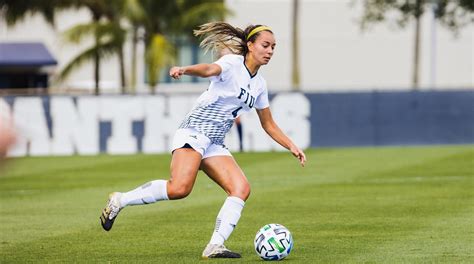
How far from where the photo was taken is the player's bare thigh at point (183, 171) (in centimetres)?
1114

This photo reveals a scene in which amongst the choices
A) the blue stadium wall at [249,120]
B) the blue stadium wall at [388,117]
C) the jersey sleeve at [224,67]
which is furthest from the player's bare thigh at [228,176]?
the blue stadium wall at [388,117]

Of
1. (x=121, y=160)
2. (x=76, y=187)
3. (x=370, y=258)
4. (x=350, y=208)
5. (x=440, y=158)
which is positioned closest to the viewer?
(x=370, y=258)

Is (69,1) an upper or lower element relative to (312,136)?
upper

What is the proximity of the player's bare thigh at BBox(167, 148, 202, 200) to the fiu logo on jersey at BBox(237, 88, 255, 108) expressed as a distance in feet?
2.05

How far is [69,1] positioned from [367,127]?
15.8m

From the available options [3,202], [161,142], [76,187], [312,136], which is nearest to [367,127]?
[312,136]

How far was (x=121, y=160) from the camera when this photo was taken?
3008 cm

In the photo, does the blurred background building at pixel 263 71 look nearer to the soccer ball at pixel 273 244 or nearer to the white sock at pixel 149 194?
the white sock at pixel 149 194

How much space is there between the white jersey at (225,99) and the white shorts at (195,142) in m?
0.05

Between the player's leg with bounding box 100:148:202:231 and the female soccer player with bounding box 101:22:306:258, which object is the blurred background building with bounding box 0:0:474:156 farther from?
the female soccer player with bounding box 101:22:306:258

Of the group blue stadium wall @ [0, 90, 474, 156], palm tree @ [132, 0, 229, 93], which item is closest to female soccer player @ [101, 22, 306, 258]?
blue stadium wall @ [0, 90, 474, 156]

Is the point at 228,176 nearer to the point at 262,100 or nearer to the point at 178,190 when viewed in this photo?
the point at 178,190

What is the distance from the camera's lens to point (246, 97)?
444 inches

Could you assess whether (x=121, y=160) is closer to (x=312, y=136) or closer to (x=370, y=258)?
(x=312, y=136)
